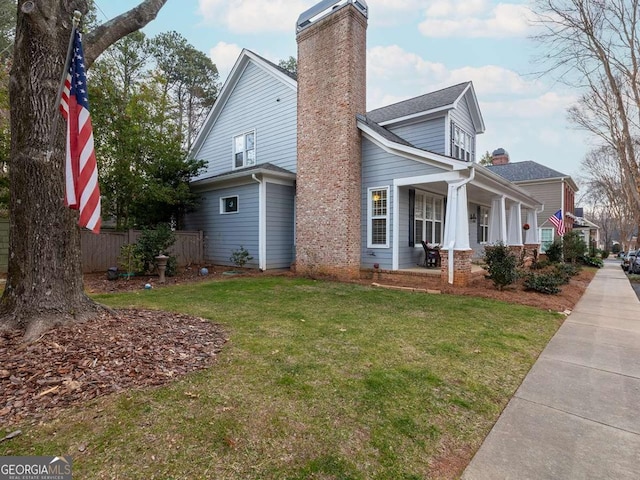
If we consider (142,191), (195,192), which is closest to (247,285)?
(142,191)

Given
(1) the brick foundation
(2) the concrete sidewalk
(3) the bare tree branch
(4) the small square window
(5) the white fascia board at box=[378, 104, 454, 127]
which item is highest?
(5) the white fascia board at box=[378, 104, 454, 127]

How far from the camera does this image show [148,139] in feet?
37.3

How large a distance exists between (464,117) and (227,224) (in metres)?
10.6

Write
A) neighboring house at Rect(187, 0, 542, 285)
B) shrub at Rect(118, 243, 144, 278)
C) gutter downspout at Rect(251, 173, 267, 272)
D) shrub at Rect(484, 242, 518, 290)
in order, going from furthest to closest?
gutter downspout at Rect(251, 173, 267, 272) < shrub at Rect(118, 243, 144, 278) < neighboring house at Rect(187, 0, 542, 285) < shrub at Rect(484, 242, 518, 290)

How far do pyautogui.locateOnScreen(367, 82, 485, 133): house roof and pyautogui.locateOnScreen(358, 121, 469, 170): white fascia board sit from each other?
387cm

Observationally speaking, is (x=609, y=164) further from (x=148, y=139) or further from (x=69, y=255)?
(x=69, y=255)

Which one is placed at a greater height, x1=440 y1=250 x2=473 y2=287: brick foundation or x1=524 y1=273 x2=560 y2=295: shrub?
x1=440 y1=250 x2=473 y2=287: brick foundation

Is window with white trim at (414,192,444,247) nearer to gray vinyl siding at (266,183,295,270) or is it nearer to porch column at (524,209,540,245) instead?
gray vinyl siding at (266,183,295,270)

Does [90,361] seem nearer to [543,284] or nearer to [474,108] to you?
[543,284]

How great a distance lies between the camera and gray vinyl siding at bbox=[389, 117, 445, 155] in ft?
38.9

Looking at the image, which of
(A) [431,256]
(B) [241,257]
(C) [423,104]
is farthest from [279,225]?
(C) [423,104]

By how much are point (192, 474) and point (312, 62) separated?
10.8 meters

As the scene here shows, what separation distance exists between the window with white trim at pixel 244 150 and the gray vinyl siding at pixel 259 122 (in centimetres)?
21

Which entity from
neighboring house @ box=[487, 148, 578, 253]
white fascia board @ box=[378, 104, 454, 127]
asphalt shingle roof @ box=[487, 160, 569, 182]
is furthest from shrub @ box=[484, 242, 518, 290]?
asphalt shingle roof @ box=[487, 160, 569, 182]
